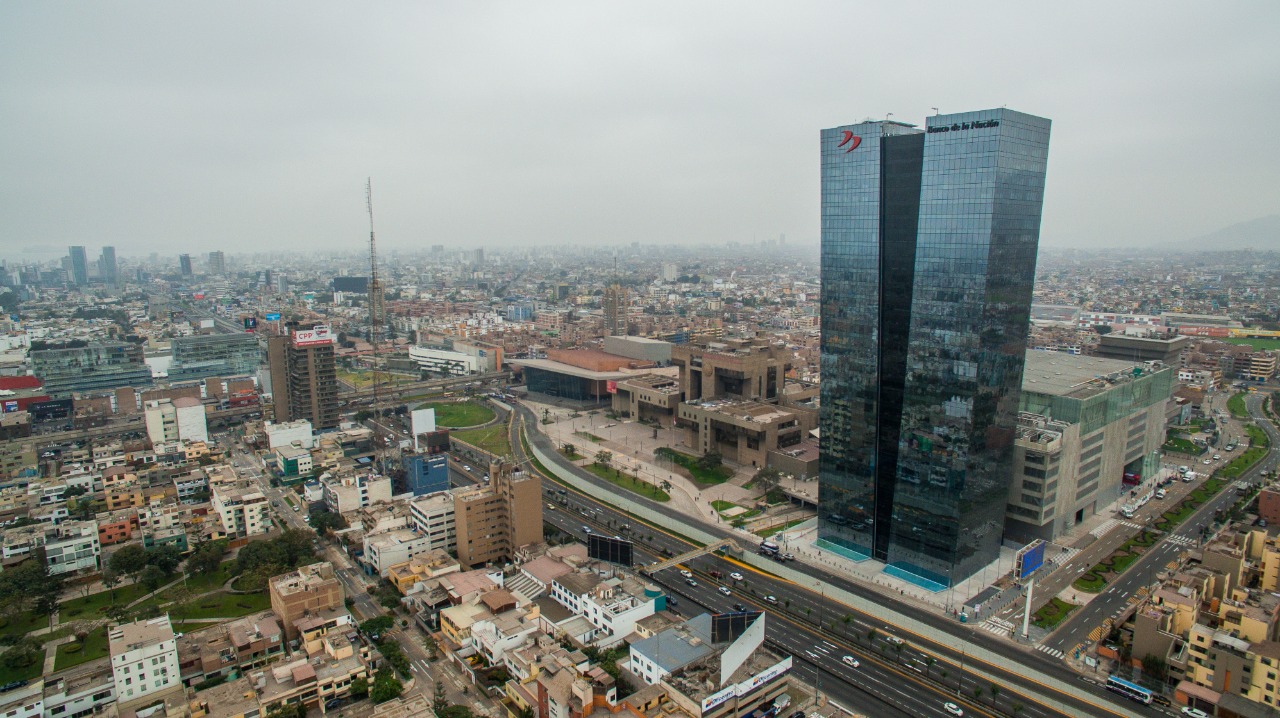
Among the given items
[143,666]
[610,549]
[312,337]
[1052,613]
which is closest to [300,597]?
[143,666]

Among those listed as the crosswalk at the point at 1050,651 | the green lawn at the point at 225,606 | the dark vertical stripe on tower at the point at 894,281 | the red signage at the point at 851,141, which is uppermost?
the red signage at the point at 851,141

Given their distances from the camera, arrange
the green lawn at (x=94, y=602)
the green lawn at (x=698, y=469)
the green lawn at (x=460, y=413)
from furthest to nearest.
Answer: the green lawn at (x=460, y=413)
the green lawn at (x=698, y=469)
the green lawn at (x=94, y=602)

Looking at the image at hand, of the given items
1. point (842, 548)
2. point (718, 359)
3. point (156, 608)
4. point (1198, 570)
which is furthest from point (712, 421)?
point (156, 608)

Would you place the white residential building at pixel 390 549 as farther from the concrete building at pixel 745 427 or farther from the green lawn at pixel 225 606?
the concrete building at pixel 745 427

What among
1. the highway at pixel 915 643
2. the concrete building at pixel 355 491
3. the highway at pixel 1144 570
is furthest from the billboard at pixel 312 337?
the highway at pixel 1144 570

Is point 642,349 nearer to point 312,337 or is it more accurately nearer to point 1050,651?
point 312,337

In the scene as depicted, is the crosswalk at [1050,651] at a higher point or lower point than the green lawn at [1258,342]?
lower

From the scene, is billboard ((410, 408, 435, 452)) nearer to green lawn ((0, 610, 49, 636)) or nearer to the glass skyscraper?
green lawn ((0, 610, 49, 636))

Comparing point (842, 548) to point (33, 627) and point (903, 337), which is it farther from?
point (33, 627)
